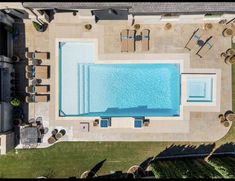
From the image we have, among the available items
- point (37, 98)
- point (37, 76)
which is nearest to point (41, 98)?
point (37, 98)

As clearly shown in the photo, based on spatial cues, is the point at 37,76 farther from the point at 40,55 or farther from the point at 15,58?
the point at 15,58

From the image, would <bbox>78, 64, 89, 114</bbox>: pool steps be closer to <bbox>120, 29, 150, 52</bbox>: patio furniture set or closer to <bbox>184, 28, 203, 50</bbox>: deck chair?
<bbox>120, 29, 150, 52</bbox>: patio furniture set

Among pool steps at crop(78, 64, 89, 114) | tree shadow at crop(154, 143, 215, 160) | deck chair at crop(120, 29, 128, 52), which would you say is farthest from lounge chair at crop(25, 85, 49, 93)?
tree shadow at crop(154, 143, 215, 160)

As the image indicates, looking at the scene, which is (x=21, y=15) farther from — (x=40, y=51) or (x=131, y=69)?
(x=131, y=69)

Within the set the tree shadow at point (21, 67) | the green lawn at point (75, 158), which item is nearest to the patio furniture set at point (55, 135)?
the green lawn at point (75, 158)

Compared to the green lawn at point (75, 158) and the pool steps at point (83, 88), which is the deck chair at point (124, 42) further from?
the green lawn at point (75, 158)

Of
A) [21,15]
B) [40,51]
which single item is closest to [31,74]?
[40,51]
